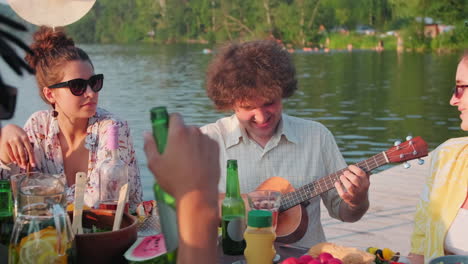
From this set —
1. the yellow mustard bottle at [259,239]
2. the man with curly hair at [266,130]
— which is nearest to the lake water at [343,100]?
the man with curly hair at [266,130]

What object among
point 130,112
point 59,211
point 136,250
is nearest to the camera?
point 59,211

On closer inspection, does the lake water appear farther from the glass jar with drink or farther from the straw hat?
the glass jar with drink

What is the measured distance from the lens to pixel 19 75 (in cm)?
135

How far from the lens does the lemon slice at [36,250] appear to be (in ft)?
4.80

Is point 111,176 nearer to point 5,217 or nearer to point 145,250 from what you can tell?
point 5,217

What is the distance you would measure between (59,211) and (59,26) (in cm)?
224

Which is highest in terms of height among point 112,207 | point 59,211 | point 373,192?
point 59,211

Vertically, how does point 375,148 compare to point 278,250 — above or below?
below

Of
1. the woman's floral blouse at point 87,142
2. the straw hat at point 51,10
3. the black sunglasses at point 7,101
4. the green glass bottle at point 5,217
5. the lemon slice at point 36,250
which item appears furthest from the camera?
the straw hat at point 51,10

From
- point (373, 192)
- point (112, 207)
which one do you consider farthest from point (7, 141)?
point (373, 192)

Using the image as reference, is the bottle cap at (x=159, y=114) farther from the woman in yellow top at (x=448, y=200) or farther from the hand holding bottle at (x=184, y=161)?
the woman in yellow top at (x=448, y=200)

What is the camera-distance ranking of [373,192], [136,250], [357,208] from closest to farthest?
[136,250], [357,208], [373,192]

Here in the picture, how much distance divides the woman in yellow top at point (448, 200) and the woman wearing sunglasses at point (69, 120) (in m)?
1.24

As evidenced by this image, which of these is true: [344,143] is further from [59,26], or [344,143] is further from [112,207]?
[112,207]
